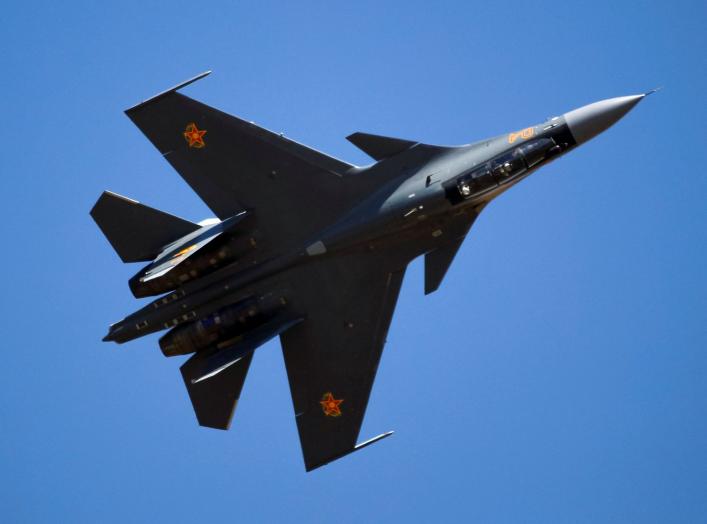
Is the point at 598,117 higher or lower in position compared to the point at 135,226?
lower

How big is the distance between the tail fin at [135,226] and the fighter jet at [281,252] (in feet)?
0.06

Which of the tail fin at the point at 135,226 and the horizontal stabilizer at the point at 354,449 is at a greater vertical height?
the tail fin at the point at 135,226

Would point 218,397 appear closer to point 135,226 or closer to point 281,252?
point 281,252

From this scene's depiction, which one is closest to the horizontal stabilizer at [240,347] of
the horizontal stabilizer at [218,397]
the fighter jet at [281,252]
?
the fighter jet at [281,252]

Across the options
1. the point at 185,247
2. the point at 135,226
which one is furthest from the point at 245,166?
the point at 135,226

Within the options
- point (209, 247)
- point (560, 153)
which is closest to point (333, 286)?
point (209, 247)

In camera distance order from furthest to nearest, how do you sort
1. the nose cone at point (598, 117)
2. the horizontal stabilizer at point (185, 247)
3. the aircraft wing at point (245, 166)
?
the aircraft wing at point (245, 166) → the horizontal stabilizer at point (185, 247) → the nose cone at point (598, 117)

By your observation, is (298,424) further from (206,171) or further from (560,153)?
(560,153)

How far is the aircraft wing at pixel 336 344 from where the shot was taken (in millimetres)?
20562

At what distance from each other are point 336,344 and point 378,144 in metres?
4.04

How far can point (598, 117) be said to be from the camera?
749 inches

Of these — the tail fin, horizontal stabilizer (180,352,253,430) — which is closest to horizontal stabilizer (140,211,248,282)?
the tail fin

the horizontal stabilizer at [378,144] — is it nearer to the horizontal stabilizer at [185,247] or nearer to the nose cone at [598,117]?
the horizontal stabilizer at [185,247]

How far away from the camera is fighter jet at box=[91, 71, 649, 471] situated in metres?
20.0
